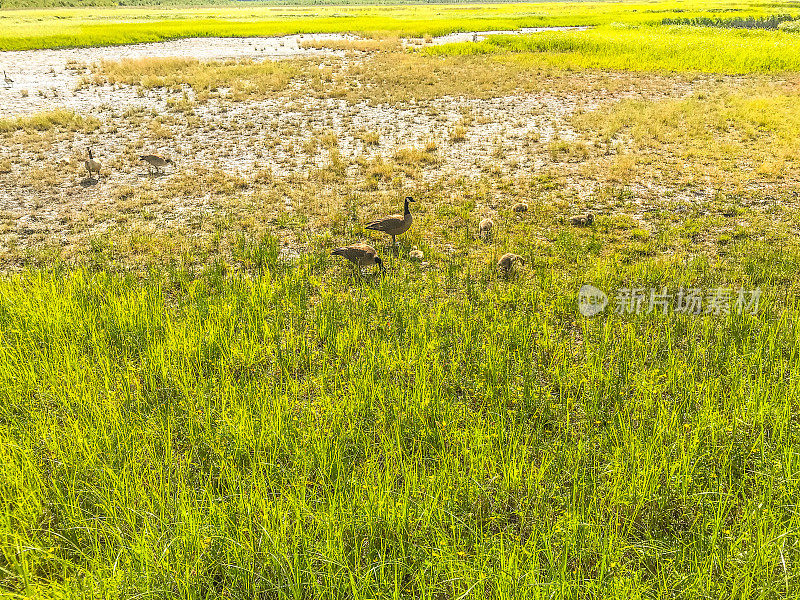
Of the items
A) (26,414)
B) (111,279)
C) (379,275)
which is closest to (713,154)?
(379,275)

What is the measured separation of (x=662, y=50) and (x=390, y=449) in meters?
37.7

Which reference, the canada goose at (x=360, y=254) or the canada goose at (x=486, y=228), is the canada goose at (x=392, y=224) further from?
the canada goose at (x=486, y=228)

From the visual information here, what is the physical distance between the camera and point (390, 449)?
4309mm

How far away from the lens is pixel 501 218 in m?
10.5

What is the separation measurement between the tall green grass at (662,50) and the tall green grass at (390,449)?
2659cm

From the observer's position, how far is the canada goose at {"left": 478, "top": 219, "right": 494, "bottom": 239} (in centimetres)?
958

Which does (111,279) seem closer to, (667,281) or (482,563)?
(482,563)

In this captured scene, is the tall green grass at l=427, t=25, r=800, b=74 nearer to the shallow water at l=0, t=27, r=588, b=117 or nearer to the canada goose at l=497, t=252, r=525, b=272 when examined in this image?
the shallow water at l=0, t=27, r=588, b=117

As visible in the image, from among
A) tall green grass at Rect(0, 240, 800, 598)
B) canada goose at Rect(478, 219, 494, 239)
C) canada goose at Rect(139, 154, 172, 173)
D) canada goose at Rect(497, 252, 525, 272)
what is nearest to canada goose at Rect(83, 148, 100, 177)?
canada goose at Rect(139, 154, 172, 173)

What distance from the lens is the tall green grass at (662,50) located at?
2704cm

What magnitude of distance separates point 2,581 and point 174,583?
1.30 meters

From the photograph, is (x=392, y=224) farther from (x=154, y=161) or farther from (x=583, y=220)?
(x=154, y=161)

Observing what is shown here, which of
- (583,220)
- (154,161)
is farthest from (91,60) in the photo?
(583,220)

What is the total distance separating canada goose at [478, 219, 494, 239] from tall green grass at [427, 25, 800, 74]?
23.6 meters
